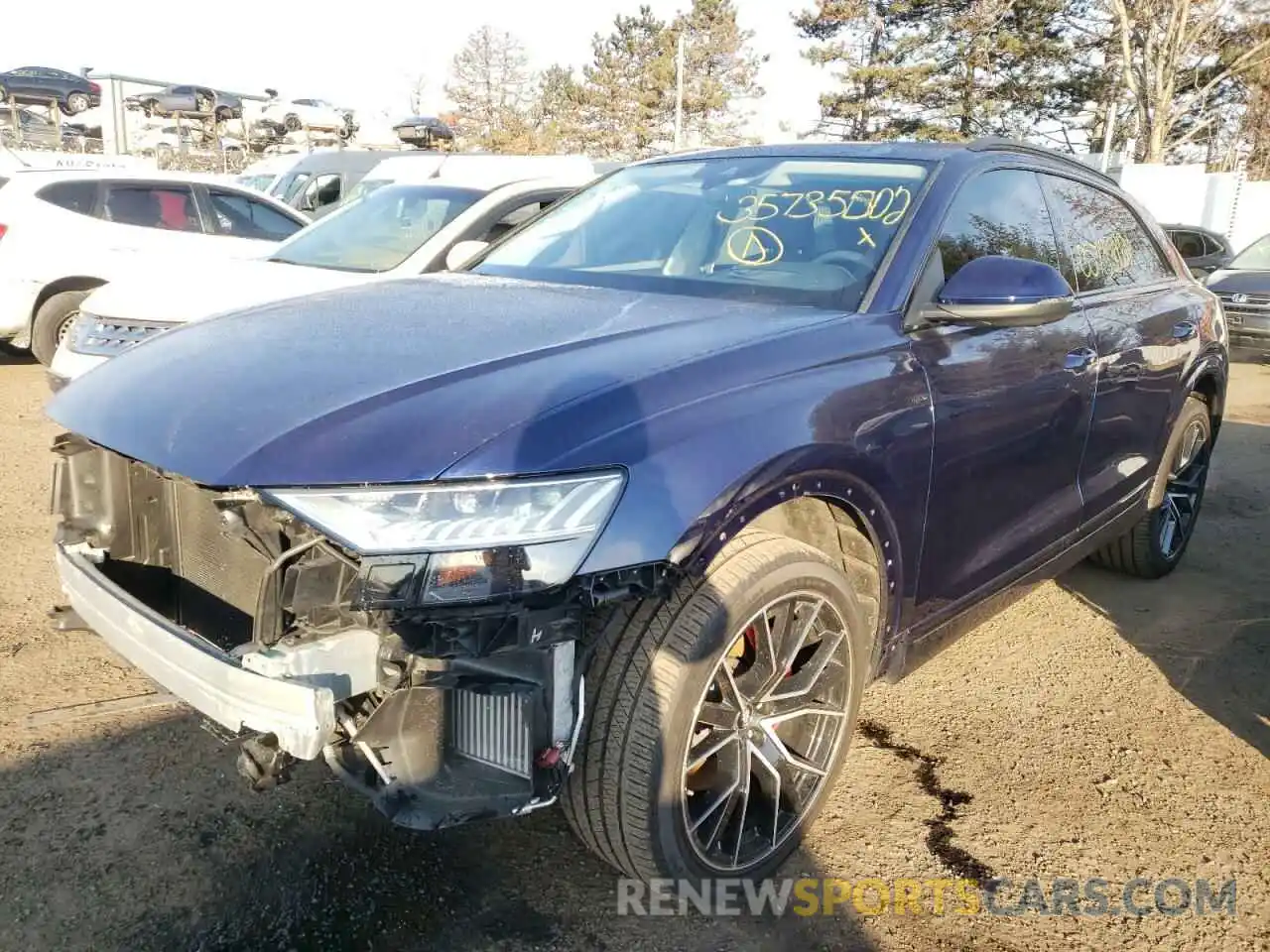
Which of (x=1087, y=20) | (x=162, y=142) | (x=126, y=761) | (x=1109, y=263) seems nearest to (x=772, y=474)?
(x=126, y=761)

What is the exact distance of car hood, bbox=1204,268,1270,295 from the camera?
1169cm

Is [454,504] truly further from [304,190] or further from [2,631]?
[304,190]

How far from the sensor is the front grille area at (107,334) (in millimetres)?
4906

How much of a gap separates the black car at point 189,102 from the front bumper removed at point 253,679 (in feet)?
80.3

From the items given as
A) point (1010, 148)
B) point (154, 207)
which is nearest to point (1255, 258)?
point (1010, 148)

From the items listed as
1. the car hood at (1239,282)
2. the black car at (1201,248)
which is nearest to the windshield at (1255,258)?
the car hood at (1239,282)

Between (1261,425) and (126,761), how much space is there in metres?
8.79

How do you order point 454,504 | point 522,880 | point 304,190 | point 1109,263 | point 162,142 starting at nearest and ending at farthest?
point 454,504 → point 522,880 → point 1109,263 → point 304,190 → point 162,142

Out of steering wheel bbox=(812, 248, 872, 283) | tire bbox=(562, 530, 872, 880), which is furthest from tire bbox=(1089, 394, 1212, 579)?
tire bbox=(562, 530, 872, 880)

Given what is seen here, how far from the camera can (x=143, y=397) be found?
2.18m

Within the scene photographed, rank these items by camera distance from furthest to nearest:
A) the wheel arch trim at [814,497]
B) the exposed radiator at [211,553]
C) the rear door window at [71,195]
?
the rear door window at [71,195]
the exposed radiator at [211,553]
the wheel arch trim at [814,497]

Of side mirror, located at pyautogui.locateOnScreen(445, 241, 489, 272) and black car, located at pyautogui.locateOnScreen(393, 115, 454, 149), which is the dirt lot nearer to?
side mirror, located at pyautogui.locateOnScreen(445, 241, 489, 272)

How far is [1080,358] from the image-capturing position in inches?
128

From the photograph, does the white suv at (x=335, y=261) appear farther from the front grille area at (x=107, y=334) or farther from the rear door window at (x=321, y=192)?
the rear door window at (x=321, y=192)
